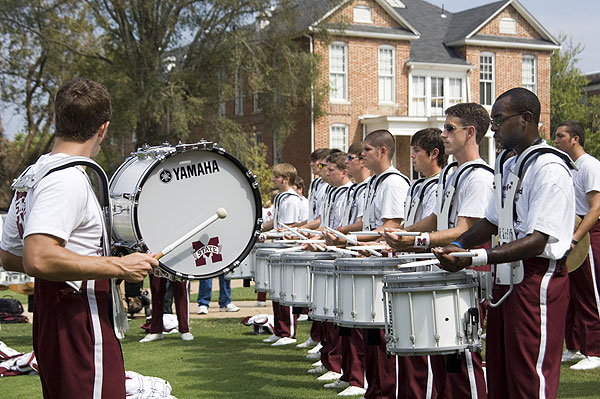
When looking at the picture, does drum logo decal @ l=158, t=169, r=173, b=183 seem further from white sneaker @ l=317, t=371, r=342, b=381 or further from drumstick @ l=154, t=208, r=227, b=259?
white sneaker @ l=317, t=371, r=342, b=381

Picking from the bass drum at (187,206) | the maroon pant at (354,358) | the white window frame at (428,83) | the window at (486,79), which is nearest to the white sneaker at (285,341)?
the maroon pant at (354,358)

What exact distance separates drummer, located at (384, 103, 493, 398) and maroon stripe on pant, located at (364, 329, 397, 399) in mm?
1165

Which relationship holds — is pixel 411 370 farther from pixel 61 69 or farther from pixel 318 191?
pixel 61 69

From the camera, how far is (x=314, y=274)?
7918 mm

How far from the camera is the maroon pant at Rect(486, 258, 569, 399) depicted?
15.8 ft

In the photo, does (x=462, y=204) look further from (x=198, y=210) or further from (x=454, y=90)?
(x=454, y=90)

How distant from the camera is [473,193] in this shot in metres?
6.12

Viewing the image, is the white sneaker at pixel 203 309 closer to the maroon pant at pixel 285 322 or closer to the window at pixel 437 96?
the maroon pant at pixel 285 322

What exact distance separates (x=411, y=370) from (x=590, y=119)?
172 ft

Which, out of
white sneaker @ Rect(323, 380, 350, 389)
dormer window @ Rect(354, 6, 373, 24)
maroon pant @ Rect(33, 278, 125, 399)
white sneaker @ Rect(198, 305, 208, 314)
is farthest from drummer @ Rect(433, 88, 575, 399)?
dormer window @ Rect(354, 6, 373, 24)

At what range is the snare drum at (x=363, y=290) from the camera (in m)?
6.47

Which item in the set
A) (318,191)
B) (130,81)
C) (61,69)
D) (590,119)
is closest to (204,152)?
(318,191)

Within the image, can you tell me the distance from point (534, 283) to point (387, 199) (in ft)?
11.0

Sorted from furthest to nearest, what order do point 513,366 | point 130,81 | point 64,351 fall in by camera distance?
point 130,81 < point 513,366 < point 64,351
